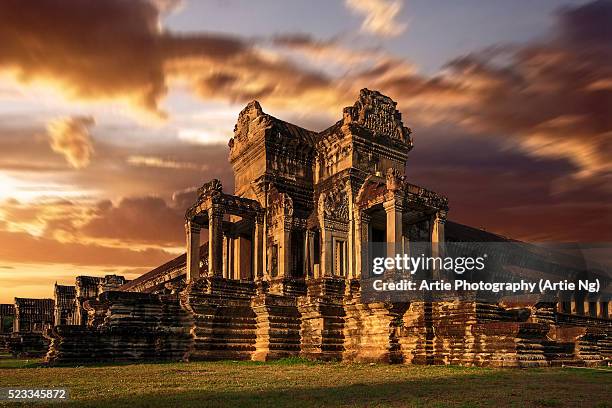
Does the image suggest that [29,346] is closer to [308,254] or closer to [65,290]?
[308,254]

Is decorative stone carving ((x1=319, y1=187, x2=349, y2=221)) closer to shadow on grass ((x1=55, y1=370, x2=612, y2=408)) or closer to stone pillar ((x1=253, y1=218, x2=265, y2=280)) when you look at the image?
stone pillar ((x1=253, y1=218, x2=265, y2=280))

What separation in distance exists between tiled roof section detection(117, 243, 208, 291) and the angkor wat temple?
1.29 metres

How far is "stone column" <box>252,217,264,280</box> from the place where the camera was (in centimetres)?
3328

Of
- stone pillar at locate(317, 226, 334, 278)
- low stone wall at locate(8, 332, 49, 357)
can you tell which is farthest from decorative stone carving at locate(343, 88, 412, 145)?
low stone wall at locate(8, 332, 49, 357)

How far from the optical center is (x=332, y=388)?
542 inches

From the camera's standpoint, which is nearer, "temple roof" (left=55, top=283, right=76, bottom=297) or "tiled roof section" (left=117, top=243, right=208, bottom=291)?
"tiled roof section" (left=117, top=243, right=208, bottom=291)

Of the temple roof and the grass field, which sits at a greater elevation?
the temple roof

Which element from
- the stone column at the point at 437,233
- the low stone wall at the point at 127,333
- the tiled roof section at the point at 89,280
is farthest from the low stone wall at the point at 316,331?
the tiled roof section at the point at 89,280

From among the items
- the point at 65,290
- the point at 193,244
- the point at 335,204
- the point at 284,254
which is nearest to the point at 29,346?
the point at 193,244

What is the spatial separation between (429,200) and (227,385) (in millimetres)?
19492

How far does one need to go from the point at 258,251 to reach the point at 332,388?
20029 millimetres

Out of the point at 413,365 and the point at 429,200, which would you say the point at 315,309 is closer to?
the point at 413,365

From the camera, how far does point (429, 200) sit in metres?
31.5

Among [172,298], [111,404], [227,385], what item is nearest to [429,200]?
[172,298]
